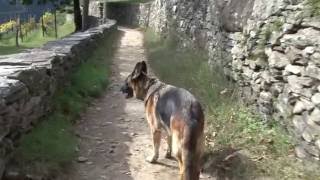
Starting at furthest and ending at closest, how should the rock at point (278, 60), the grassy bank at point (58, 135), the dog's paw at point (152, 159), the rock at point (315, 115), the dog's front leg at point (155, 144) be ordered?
the dog's paw at point (152, 159), the dog's front leg at point (155, 144), the rock at point (278, 60), the grassy bank at point (58, 135), the rock at point (315, 115)

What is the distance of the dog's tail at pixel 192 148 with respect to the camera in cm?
439

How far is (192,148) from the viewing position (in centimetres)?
446

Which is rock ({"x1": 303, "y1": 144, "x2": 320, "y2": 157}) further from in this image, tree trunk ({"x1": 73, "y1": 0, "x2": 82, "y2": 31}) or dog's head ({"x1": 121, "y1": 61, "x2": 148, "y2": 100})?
tree trunk ({"x1": 73, "y1": 0, "x2": 82, "y2": 31})

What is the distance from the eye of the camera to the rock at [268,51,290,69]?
5512mm

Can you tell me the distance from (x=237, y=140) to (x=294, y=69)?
121 centimetres

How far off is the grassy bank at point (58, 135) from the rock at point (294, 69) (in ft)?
9.25

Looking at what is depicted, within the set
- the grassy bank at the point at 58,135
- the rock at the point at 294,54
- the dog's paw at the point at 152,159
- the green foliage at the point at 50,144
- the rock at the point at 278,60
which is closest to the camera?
the grassy bank at the point at 58,135

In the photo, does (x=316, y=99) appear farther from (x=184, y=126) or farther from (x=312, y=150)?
(x=184, y=126)

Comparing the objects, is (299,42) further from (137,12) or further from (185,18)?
(137,12)

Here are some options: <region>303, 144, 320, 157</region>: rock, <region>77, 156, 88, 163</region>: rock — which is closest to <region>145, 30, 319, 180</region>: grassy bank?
<region>303, 144, 320, 157</region>: rock

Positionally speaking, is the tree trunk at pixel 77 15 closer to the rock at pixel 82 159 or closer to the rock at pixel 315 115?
the rock at pixel 82 159

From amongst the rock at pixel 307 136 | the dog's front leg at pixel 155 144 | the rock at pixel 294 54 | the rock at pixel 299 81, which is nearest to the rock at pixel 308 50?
the rock at pixel 294 54

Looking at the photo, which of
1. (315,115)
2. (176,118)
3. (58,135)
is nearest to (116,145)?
(58,135)

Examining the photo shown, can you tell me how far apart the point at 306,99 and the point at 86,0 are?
74.5ft
